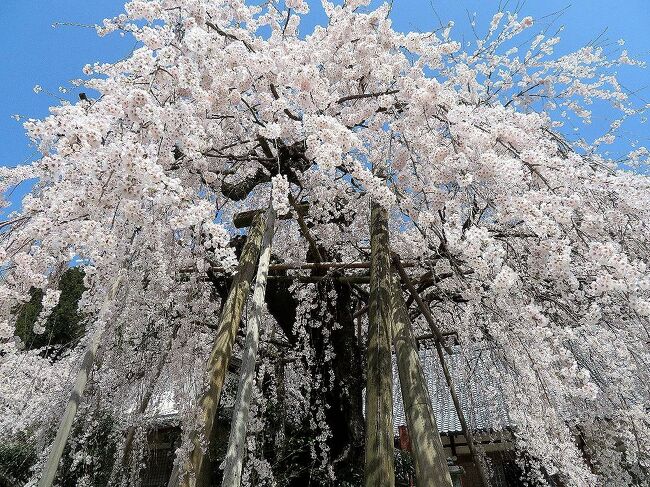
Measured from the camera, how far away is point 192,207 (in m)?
2.42

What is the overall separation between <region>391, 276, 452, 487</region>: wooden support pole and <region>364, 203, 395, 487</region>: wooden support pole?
0.27 ft

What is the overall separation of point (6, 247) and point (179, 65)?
1713 mm

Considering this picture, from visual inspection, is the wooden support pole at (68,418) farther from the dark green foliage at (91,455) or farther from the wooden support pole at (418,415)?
the dark green foliage at (91,455)

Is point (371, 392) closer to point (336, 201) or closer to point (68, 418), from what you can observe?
point (68, 418)

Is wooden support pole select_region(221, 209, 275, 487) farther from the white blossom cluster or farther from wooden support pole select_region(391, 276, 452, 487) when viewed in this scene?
wooden support pole select_region(391, 276, 452, 487)

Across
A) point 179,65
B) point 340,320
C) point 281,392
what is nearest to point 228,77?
point 179,65

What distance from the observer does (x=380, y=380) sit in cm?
233

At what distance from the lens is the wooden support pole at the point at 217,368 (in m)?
2.07

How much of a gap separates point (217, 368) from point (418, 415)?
1163mm

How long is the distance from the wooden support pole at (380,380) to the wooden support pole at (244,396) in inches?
25.7

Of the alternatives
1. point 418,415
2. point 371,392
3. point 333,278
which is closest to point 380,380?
point 371,392

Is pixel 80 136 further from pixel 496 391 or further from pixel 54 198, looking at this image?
pixel 496 391

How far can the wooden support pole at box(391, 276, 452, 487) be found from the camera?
1865mm

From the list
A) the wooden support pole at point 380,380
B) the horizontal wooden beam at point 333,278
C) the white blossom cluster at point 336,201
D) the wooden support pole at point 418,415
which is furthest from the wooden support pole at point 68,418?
the horizontal wooden beam at point 333,278
